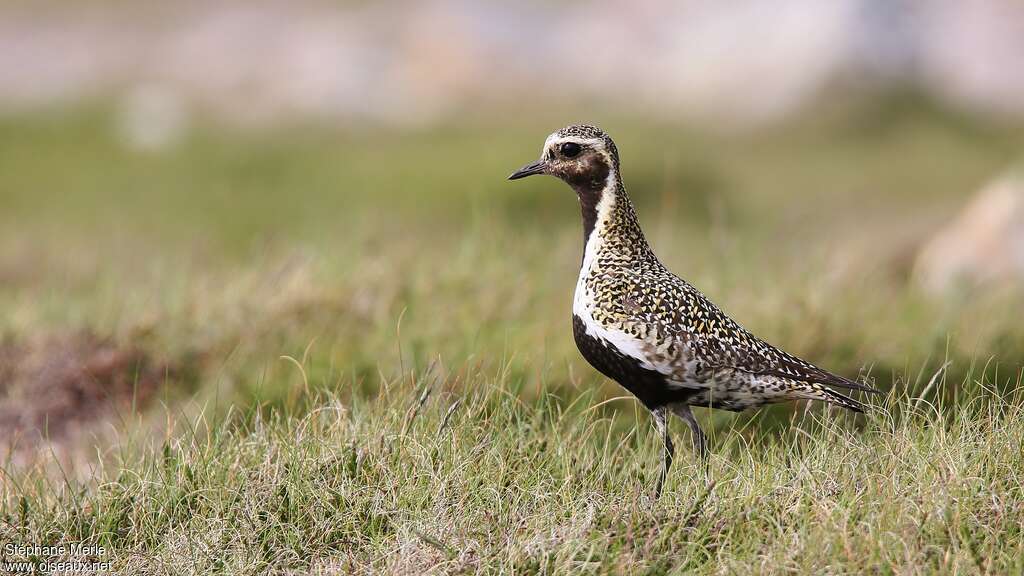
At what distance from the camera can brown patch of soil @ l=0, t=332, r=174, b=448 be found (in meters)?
5.41

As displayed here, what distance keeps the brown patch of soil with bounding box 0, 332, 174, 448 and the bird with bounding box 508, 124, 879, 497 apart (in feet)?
7.51

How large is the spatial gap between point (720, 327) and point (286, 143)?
16.7 metres

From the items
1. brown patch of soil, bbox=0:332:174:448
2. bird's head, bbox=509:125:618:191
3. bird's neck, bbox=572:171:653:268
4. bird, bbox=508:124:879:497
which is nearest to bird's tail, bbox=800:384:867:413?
bird, bbox=508:124:879:497

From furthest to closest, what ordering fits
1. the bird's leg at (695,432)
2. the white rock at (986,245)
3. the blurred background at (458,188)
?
the white rock at (986,245)
the blurred background at (458,188)
the bird's leg at (695,432)

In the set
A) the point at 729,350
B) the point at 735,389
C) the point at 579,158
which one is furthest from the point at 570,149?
the point at 735,389

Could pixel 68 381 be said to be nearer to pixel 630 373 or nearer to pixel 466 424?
pixel 466 424

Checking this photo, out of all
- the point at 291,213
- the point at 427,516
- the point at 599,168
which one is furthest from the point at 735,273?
the point at 291,213

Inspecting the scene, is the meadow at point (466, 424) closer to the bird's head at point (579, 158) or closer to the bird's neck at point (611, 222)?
the bird's neck at point (611, 222)

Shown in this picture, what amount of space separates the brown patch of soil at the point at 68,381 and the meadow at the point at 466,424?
0.01 m

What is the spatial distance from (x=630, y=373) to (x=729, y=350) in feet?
1.14

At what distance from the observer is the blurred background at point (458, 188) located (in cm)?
564

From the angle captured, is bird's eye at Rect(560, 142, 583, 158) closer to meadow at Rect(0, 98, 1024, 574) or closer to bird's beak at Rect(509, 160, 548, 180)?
bird's beak at Rect(509, 160, 548, 180)

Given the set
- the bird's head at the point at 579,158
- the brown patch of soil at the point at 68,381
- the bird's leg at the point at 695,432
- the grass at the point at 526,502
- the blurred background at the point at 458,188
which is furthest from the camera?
the blurred background at the point at 458,188

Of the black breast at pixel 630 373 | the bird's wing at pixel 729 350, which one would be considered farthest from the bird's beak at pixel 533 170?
the bird's wing at pixel 729 350
